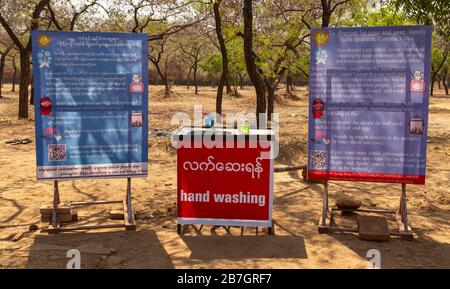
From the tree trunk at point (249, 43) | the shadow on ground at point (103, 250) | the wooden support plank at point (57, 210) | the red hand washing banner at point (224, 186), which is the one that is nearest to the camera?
the shadow on ground at point (103, 250)

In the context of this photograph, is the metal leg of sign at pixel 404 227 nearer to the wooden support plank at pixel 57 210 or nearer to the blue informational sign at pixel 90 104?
the blue informational sign at pixel 90 104

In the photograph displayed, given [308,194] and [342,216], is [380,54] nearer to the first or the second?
[342,216]

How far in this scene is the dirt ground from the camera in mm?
5402

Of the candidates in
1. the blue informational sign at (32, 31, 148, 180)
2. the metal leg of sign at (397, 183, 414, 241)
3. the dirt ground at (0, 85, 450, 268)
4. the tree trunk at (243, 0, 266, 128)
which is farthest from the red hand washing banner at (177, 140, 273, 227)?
the tree trunk at (243, 0, 266, 128)

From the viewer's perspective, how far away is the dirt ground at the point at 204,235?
17.7 ft

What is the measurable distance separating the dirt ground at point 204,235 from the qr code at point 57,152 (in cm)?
98

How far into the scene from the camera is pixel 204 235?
20.6 ft

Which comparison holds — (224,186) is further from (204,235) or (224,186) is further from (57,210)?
(57,210)

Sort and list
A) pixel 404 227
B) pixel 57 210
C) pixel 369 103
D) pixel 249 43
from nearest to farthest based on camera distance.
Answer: pixel 369 103 < pixel 404 227 < pixel 57 210 < pixel 249 43

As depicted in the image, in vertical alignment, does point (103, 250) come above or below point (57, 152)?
below

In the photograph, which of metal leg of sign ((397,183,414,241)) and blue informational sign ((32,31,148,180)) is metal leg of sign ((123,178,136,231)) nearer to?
A: blue informational sign ((32,31,148,180))

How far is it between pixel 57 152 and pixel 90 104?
75cm

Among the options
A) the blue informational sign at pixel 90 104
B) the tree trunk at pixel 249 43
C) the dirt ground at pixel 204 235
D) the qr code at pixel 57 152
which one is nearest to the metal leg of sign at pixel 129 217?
the dirt ground at pixel 204 235

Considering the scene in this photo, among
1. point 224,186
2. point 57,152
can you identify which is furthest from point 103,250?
point 224,186
